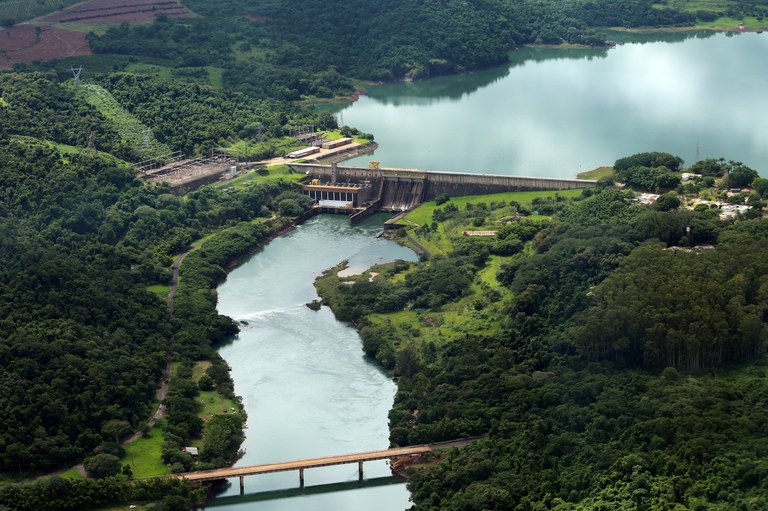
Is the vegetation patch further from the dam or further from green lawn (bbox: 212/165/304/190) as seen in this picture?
the dam

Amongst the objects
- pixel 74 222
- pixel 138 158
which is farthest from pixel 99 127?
pixel 74 222

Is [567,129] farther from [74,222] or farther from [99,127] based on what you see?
[74,222]

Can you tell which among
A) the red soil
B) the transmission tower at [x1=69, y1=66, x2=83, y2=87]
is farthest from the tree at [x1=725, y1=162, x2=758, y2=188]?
the red soil

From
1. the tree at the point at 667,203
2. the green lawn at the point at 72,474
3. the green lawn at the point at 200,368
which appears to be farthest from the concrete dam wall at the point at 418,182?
the green lawn at the point at 72,474

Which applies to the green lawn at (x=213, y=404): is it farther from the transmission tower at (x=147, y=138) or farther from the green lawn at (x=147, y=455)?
→ the transmission tower at (x=147, y=138)

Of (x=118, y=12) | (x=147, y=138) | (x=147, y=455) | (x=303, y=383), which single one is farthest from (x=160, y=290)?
(x=118, y=12)

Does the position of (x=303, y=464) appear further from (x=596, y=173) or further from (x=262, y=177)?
(x=596, y=173)
